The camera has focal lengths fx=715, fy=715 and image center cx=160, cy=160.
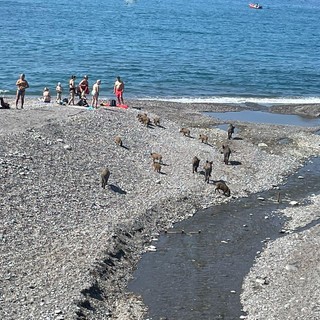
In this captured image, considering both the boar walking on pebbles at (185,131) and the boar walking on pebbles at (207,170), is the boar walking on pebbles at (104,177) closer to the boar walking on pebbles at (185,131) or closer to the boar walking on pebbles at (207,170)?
the boar walking on pebbles at (207,170)

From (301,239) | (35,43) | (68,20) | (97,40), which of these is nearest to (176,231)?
(301,239)

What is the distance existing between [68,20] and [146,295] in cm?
9858

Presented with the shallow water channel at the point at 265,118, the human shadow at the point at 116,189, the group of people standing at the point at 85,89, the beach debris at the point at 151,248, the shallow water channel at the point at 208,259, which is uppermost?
the group of people standing at the point at 85,89

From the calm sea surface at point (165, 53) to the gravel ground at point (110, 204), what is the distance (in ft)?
60.8

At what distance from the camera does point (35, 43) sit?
87.2 m

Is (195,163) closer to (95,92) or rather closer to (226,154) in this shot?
(226,154)

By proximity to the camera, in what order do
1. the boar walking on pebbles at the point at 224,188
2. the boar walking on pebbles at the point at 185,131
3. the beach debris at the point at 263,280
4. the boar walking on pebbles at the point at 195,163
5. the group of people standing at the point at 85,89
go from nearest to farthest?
the beach debris at the point at 263,280
the boar walking on pebbles at the point at 224,188
the boar walking on pebbles at the point at 195,163
the boar walking on pebbles at the point at 185,131
the group of people standing at the point at 85,89

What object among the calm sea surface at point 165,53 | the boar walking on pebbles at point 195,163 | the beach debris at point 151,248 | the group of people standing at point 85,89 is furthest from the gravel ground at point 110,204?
the calm sea surface at point 165,53

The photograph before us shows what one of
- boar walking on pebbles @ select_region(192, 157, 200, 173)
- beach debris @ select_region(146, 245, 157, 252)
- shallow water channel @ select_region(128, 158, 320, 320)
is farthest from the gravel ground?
shallow water channel @ select_region(128, 158, 320, 320)

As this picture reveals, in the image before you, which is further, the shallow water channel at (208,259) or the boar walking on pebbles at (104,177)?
the boar walking on pebbles at (104,177)

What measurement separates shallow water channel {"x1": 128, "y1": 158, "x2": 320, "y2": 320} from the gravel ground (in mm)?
588

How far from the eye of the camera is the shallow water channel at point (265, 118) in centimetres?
5550

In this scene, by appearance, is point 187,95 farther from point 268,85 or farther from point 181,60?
point 181,60

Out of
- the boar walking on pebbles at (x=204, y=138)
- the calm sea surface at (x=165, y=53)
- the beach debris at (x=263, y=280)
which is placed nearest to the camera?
the beach debris at (x=263, y=280)
